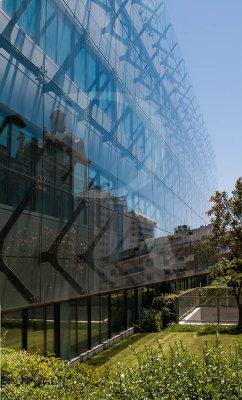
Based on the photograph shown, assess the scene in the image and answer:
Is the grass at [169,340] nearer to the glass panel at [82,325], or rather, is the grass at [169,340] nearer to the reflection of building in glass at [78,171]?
the glass panel at [82,325]

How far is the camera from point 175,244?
27.0 meters

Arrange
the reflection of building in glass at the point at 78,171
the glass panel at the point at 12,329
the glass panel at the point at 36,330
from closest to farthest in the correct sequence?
the reflection of building in glass at the point at 78,171 < the glass panel at the point at 12,329 < the glass panel at the point at 36,330

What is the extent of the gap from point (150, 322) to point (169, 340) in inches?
124

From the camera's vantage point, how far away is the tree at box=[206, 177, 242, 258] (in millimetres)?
18750

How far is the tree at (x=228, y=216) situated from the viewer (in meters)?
18.8

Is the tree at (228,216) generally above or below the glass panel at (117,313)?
above

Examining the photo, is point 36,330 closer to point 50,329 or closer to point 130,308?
point 50,329

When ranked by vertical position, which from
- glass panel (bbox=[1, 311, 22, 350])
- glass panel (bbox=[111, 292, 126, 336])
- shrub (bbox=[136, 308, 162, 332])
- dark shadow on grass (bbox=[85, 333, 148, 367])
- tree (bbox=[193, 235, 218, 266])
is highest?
tree (bbox=[193, 235, 218, 266])

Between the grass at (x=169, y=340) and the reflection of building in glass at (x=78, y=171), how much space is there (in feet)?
2.51

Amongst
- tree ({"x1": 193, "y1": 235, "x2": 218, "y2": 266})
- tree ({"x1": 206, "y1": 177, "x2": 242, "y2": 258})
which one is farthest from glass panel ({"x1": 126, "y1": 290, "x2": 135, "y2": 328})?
tree ({"x1": 193, "y1": 235, "x2": 218, "y2": 266})

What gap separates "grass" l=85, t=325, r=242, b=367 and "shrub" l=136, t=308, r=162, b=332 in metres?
0.63

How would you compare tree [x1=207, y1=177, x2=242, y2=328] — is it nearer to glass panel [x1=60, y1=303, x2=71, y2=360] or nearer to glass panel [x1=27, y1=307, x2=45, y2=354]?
glass panel [x1=60, y1=303, x2=71, y2=360]

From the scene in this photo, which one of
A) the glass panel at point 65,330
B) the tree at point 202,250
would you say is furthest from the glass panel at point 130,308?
the tree at point 202,250

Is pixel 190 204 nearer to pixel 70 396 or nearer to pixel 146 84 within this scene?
pixel 146 84
